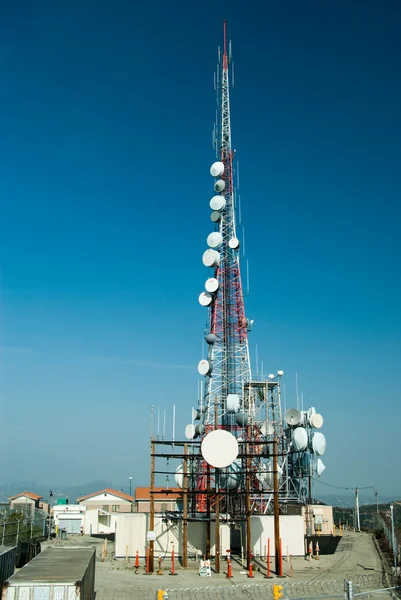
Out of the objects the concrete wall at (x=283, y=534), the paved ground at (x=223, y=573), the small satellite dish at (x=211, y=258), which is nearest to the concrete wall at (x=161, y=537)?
the paved ground at (x=223, y=573)

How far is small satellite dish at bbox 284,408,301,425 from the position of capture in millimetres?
50625

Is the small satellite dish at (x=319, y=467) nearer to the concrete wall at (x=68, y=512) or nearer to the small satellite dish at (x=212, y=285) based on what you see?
the small satellite dish at (x=212, y=285)

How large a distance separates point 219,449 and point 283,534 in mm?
10125

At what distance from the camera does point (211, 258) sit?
5319 cm

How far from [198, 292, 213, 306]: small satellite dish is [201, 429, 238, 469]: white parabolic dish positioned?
2141 cm

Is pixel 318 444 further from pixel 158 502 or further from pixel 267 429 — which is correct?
pixel 158 502

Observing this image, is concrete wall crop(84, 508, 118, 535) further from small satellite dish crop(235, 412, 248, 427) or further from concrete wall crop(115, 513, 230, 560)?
concrete wall crop(115, 513, 230, 560)

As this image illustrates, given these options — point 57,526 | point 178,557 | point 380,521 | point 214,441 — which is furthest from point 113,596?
point 380,521

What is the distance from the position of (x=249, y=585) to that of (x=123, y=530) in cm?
Answer: 1274

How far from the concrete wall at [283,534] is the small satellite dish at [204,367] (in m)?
14.4

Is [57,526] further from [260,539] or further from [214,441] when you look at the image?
[214,441]

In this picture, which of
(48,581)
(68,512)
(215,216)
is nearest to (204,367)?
(215,216)

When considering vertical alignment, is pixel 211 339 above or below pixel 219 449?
above

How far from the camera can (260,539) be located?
39531 millimetres
